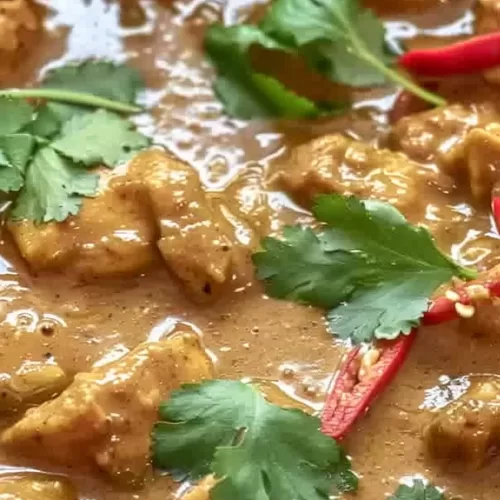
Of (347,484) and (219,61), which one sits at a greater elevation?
(219,61)

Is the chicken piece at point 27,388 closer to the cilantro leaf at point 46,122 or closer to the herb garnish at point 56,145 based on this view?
the herb garnish at point 56,145

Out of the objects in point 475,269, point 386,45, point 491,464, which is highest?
point 386,45

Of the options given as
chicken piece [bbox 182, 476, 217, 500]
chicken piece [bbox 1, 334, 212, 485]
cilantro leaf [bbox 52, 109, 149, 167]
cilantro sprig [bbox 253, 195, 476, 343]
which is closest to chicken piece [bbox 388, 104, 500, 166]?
cilantro sprig [bbox 253, 195, 476, 343]

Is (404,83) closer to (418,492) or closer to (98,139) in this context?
(98,139)

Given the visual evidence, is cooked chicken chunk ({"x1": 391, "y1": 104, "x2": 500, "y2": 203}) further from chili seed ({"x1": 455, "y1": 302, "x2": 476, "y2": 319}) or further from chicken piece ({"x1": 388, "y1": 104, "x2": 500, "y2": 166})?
chili seed ({"x1": 455, "y1": 302, "x2": 476, "y2": 319})

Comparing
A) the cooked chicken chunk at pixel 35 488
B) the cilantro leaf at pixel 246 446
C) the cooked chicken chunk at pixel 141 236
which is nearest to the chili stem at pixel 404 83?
the cooked chicken chunk at pixel 141 236

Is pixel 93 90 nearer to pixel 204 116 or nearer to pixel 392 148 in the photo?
pixel 204 116

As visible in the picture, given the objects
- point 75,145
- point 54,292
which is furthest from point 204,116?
point 54,292

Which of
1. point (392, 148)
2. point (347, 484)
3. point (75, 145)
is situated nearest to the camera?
point (347, 484)
